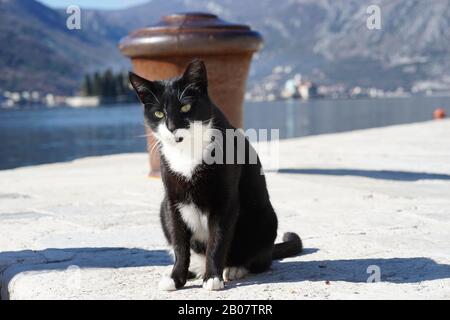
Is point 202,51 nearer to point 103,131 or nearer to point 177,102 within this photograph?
point 177,102

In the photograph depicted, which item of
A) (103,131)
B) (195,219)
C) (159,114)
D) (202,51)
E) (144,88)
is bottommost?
(103,131)

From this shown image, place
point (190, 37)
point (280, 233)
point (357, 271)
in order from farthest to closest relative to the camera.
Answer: point (190, 37) < point (280, 233) < point (357, 271)

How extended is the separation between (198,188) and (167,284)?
16.5 inches

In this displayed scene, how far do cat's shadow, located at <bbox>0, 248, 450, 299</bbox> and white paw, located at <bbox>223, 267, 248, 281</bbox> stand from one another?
0.05m

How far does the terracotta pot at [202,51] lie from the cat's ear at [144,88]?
2.94 meters

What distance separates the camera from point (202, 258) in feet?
9.32

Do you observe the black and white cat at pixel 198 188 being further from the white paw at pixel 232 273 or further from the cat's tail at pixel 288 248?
the cat's tail at pixel 288 248

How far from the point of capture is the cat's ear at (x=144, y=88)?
8.76ft

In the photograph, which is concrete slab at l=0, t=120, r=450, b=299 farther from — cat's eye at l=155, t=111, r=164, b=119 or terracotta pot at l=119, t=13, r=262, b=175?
terracotta pot at l=119, t=13, r=262, b=175

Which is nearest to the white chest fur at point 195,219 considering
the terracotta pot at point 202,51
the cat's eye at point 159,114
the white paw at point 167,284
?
the white paw at point 167,284

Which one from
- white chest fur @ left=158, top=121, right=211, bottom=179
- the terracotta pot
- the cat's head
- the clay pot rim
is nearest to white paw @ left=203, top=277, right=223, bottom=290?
white chest fur @ left=158, top=121, right=211, bottom=179

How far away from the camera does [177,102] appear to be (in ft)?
8.55

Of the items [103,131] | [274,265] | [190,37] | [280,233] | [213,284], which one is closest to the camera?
[213,284]

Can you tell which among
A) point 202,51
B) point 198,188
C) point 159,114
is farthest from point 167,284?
point 202,51
